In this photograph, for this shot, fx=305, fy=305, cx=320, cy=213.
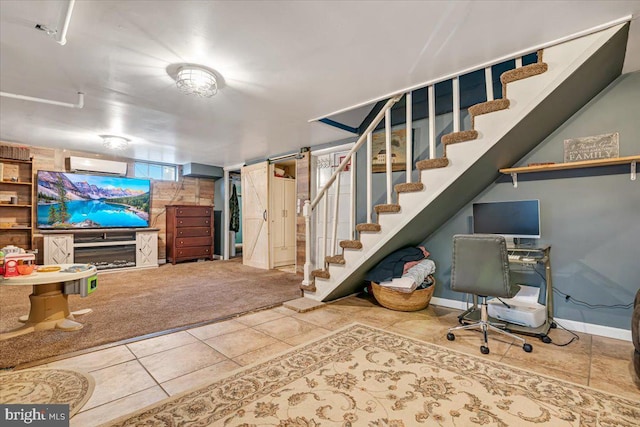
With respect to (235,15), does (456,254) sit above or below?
below

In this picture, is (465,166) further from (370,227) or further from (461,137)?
(370,227)

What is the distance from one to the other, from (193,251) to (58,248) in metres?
2.36

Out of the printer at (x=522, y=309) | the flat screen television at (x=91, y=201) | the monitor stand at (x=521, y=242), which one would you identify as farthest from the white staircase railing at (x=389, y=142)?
the flat screen television at (x=91, y=201)

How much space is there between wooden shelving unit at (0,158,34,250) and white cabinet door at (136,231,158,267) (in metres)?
1.63

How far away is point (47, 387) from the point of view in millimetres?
1815

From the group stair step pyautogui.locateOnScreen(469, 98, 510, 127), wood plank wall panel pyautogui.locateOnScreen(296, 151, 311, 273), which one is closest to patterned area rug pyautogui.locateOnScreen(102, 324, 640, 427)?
stair step pyautogui.locateOnScreen(469, 98, 510, 127)

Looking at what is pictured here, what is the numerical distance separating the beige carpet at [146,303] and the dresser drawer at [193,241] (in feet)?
2.89

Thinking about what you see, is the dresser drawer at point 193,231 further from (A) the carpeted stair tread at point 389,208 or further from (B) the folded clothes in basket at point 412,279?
(A) the carpeted stair tread at point 389,208

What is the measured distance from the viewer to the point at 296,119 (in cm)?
401

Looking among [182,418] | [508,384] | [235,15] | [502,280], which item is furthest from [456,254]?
[235,15]

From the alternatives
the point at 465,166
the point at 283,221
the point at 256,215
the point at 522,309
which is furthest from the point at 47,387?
the point at 283,221

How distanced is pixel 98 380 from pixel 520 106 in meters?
3.56

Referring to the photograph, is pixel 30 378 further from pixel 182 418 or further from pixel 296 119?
pixel 296 119

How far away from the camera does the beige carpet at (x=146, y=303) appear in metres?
2.51
